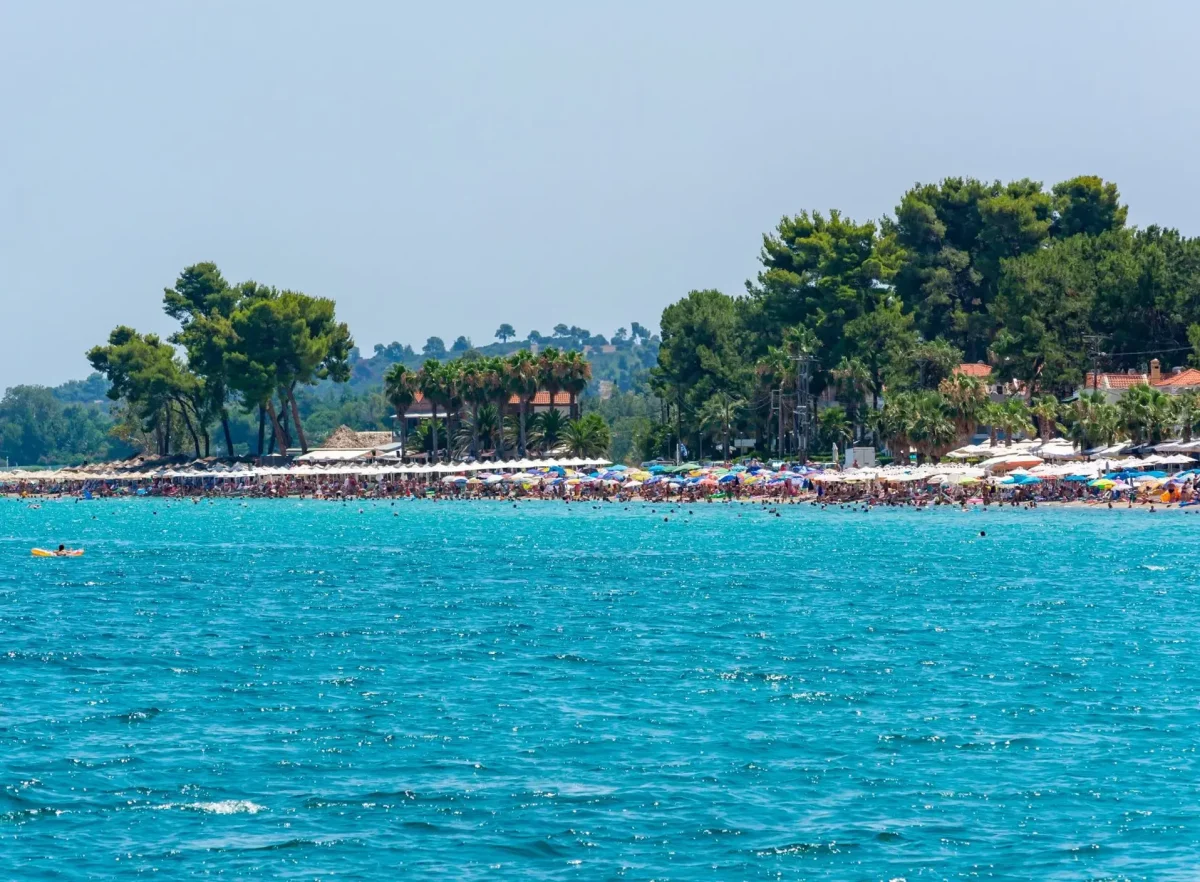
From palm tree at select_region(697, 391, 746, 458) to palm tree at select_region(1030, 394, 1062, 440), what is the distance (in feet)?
72.7

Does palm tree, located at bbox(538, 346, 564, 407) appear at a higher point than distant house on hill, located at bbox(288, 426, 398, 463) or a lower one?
higher

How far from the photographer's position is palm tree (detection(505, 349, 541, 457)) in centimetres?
11606

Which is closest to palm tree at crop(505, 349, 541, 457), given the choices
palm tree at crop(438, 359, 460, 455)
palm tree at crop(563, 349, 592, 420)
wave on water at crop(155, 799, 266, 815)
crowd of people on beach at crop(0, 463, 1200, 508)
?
palm tree at crop(563, 349, 592, 420)

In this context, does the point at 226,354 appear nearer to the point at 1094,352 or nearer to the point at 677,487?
the point at 677,487

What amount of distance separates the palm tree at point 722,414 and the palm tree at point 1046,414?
22158mm

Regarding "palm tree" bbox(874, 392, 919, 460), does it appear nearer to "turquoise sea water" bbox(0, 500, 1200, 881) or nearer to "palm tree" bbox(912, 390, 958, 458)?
"palm tree" bbox(912, 390, 958, 458)

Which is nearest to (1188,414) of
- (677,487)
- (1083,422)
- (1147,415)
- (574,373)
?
(1147,415)

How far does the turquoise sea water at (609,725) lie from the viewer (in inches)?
702

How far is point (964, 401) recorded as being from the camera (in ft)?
313

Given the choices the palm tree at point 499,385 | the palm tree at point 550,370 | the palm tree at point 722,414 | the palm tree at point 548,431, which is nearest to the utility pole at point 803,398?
the palm tree at point 722,414

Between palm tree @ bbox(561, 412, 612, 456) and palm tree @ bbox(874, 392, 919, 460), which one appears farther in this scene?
palm tree @ bbox(561, 412, 612, 456)

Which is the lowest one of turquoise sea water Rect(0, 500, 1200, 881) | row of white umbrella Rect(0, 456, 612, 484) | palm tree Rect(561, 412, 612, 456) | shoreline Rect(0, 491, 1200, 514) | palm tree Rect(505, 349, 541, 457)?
turquoise sea water Rect(0, 500, 1200, 881)

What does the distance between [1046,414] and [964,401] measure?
14.8 feet

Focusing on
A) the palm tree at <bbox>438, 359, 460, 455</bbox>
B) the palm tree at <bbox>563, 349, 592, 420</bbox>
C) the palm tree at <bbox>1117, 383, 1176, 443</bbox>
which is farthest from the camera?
the palm tree at <bbox>438, 359, 460, 455</bbox>
